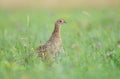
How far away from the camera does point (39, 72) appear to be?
19.8ft

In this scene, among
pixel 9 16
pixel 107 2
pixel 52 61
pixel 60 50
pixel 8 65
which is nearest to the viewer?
pixel 8 65

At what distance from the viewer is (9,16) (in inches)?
739

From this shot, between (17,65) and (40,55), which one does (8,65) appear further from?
(40,55)

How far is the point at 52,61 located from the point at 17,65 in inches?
20.6

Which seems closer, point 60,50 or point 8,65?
point 8,65

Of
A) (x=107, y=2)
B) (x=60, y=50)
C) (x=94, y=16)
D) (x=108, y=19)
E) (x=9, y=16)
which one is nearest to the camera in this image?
(x=60, y=50)

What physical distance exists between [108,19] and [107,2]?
9735mm

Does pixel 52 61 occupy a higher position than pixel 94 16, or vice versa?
pixel 52 61

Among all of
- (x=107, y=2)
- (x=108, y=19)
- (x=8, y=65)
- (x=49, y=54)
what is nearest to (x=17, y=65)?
(x=8, y=65)

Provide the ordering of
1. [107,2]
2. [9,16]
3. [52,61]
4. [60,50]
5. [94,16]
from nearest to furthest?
[52,61]
[60,50]
[94,16]
[9,16]
[107,2]

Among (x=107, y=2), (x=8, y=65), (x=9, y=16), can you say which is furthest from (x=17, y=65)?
(x=107, y=2)

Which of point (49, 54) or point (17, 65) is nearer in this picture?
point (17, 65)

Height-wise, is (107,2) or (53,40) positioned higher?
(53,40)

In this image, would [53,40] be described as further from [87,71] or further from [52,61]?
[87,71]
